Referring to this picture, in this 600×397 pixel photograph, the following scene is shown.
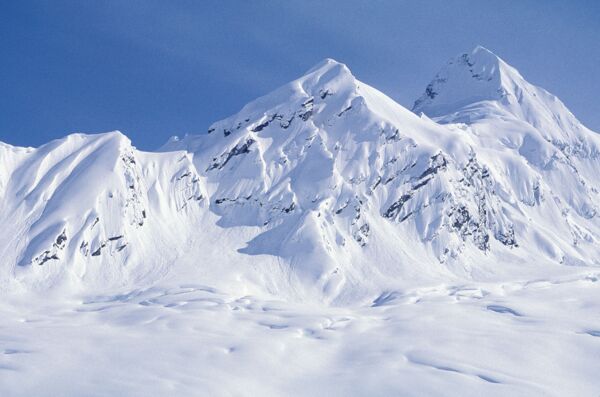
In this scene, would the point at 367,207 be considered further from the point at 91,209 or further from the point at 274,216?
the point at 91,209

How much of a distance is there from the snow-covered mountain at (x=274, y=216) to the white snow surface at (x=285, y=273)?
19.6 inches

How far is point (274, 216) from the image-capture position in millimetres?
168125

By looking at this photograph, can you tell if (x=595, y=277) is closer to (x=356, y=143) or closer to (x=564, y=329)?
(x=564, y=329)

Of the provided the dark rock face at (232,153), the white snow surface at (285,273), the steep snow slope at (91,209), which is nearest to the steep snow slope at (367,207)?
the dark rock face at (232,153)

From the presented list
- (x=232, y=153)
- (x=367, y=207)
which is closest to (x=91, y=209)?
(x=232, y=153)

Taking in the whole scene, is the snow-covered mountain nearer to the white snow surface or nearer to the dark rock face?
the dark rock face

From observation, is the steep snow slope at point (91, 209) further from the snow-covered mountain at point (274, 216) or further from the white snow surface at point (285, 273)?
the white snow surface at point (285, 273)

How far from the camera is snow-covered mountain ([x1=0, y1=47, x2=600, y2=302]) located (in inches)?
5674

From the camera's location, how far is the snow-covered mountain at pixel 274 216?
144 metres

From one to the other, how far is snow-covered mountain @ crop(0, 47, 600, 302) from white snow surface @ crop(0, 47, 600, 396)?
0.50 meters

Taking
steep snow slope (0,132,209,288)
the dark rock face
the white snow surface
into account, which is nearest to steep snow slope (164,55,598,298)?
the dark rock face

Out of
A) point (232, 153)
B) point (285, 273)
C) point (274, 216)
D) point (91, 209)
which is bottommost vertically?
point (285, 273)

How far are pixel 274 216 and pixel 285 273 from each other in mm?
26126

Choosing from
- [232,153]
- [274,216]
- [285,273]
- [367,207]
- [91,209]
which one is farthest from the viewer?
[232,153]
